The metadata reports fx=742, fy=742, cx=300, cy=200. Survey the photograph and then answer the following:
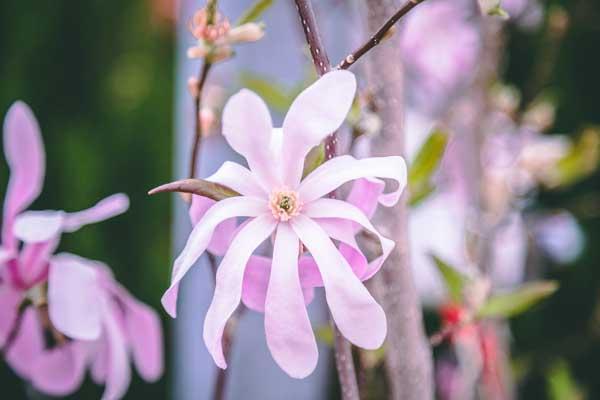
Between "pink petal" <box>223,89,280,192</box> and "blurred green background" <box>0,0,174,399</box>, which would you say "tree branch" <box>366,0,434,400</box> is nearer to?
"pink petal" <box>223,89,280,192</box>

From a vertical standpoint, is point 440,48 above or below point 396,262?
above

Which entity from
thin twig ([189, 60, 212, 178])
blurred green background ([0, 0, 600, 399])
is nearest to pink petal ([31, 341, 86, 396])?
thin twig ([189, 60, 212, 178])

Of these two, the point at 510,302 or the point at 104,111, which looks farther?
the point at 104,111


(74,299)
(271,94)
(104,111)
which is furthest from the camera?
(104,111)

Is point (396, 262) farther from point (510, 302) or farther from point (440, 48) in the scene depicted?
point (440, 48)

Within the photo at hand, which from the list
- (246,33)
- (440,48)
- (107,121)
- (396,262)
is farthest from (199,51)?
(107,121)

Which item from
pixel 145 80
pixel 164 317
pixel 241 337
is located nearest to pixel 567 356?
pixel 241 337
